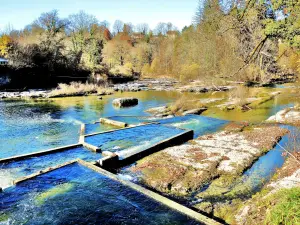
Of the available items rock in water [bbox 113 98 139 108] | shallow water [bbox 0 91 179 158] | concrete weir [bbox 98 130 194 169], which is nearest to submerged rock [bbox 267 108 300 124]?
concrete weir [bbox 98 130 194 169]

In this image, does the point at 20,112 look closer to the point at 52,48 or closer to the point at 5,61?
the point at 5,61

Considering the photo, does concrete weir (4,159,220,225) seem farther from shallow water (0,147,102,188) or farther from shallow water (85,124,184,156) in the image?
shallow water (85,124,184,156)

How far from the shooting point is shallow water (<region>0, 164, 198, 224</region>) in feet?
21.8

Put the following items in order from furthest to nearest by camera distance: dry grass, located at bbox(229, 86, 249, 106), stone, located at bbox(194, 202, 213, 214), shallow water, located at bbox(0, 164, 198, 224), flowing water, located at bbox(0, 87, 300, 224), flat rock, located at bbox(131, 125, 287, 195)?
dry grass, located at bbox(229, 86, 249, 106) → flat rock, located at bbox(131, 125, 287, 195) → stone, located at bbox(194, 202, 213, 214) → flowing water, located at bbox(0, 87, 300, 224) → shallow water, located at bbox(0, 164, 198, 224)

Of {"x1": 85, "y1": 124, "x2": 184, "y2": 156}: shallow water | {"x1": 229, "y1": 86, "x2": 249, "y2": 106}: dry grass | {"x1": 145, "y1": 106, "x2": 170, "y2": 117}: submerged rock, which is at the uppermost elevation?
{"x1": 229, "y1": 86, "x2": 249, "y2": 106}: dry grass

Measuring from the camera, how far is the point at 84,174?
9.34 meters

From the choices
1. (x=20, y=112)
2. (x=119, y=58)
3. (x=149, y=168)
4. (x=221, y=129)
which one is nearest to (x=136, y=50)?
(x=119, y=58)

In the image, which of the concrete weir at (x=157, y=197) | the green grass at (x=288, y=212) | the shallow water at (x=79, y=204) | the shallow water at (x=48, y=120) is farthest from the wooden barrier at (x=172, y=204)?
the shallow water at (x=48, y=120)

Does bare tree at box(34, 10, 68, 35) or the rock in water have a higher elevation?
bare tree at box(34, 10, 68, 35)

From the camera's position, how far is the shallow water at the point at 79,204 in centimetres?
665

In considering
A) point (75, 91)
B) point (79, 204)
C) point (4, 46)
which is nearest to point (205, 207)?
point (79, 204)

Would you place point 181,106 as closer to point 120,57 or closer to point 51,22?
point 51,22

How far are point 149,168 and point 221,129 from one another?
347 inches

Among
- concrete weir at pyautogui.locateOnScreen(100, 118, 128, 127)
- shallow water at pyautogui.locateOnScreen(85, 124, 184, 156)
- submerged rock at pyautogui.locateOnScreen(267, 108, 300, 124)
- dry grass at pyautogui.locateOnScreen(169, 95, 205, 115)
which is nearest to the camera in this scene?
shallow water at pyautogui.locateOnScreen(85, 124, 184, 156)
